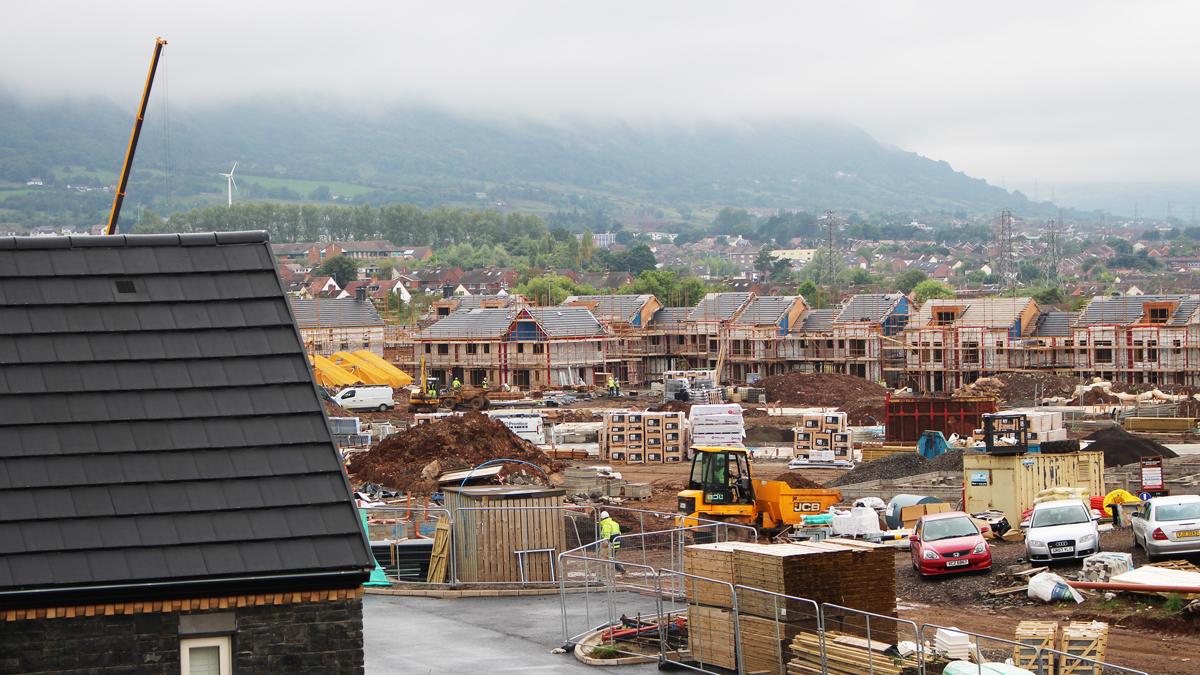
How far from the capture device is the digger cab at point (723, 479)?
32.3 metres

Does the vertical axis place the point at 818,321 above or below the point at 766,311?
below

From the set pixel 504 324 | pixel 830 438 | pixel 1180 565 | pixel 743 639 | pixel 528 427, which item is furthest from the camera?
pixel 504 324

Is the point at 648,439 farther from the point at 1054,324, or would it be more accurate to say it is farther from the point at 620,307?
the point at 620,307

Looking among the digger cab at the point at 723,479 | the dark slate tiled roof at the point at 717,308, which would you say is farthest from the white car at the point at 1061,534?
the dark slate tiled roof at the point at 717,308

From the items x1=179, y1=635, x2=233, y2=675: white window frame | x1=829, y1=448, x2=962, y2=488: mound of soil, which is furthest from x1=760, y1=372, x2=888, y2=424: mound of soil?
x1=179, y1=635, x2=233, y2=675: white window frame

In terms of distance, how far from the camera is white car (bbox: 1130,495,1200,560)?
24906mm

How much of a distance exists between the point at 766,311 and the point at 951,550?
7613cm

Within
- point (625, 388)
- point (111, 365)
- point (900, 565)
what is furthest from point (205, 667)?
point (625, 388)

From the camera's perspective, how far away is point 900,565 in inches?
1118

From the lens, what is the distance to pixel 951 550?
26.2 meters

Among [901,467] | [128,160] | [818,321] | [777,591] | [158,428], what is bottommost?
[901,467]

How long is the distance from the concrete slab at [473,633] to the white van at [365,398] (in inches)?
2199

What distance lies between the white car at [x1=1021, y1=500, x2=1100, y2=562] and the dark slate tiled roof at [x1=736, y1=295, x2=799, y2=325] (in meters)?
73.7

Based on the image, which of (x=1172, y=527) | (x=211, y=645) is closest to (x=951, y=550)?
(x=1172, y=527)
